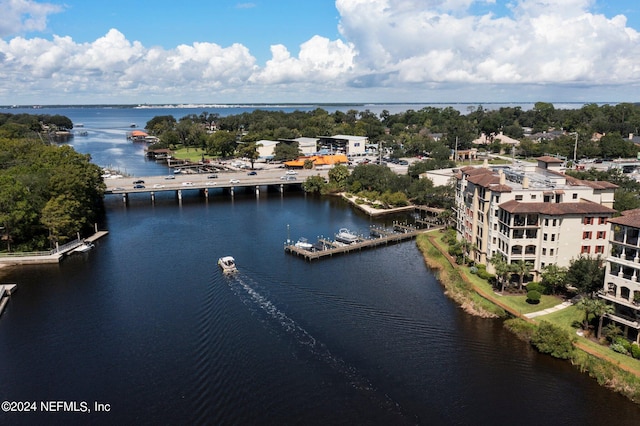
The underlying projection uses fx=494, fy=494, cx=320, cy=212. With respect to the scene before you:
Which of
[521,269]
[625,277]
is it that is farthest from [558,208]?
[625,277]

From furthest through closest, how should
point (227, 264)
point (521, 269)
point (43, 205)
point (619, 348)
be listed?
point (43, 205) < point (227, 264) < point (521, 269) < point (619, 348)

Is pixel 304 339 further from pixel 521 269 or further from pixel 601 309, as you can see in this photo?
pixel 601 309

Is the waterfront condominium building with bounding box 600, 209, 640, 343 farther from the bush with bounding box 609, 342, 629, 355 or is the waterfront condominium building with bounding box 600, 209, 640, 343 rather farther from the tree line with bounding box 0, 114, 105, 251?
the tree line with bounding box 0, 114, 105, 251

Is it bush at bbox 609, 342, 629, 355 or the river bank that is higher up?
bush at bbox 609, 342, 629, 355

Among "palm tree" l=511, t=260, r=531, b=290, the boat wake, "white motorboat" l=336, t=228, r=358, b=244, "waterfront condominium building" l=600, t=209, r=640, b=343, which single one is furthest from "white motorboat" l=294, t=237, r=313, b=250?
"waterfront condominium building" l=600, t=209, r=640, b=343

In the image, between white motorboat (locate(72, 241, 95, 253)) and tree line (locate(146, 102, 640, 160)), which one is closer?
white motorboat (locate(72, 241, 95, 253))
